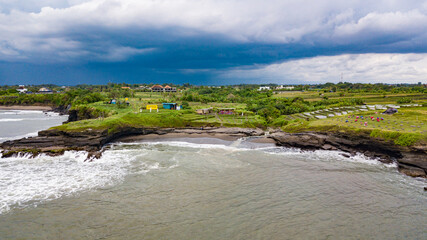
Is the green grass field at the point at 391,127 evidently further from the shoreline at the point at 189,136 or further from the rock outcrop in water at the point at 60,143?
the rock outcrop in water at the point at 60,143

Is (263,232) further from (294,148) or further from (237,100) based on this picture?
(237,100)

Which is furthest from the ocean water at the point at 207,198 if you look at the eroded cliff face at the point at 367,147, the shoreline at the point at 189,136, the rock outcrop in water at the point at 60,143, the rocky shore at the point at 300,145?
the shoreline at the point at 189,136

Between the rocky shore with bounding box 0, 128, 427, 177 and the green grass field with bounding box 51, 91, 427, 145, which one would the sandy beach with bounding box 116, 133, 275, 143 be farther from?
the green grass field with bounding box 51, 91, 427, 145

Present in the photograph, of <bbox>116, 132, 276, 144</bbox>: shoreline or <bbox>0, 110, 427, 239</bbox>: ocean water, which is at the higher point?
<bbox>116, 132, 276, 144</bbox>: shoreline

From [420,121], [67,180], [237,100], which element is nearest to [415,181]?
[420,121]

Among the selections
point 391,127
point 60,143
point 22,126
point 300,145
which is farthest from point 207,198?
point 22,126

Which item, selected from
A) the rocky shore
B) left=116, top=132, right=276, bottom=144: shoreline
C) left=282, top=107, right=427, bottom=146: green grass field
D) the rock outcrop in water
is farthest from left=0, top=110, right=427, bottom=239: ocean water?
left=116, top=132, right=276, bottom=144: shoreline

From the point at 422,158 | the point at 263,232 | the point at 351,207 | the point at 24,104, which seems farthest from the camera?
the point at 24,104
